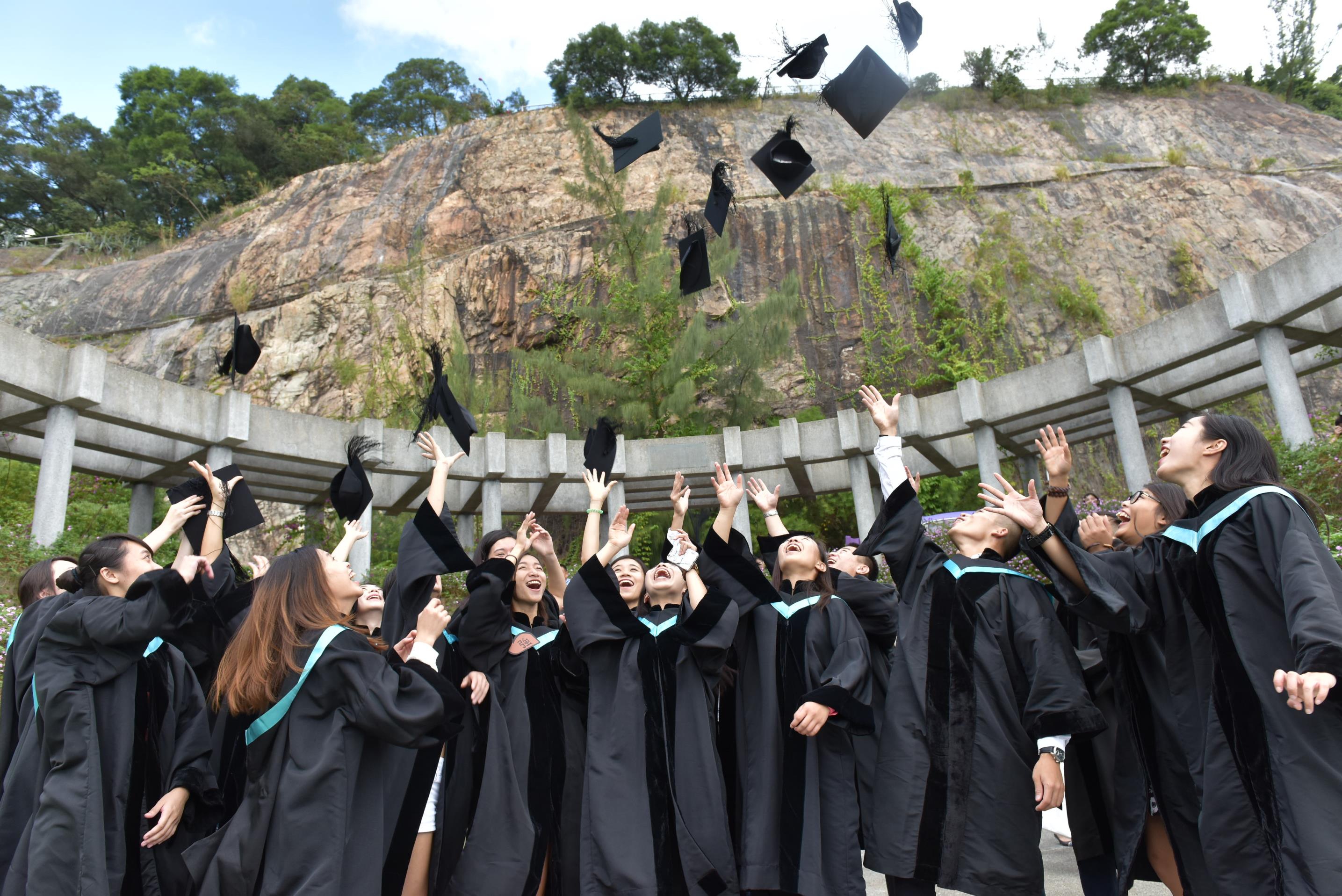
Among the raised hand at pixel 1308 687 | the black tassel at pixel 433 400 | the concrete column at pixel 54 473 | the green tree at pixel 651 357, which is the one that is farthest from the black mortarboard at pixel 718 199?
the green tree at pixel 651 357

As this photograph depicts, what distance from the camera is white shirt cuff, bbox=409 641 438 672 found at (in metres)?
3.11

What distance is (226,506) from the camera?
4.31 meters

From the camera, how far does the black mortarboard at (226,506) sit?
418 centimetres

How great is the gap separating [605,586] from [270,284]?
26651mm

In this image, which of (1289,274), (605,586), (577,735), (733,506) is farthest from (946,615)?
(1289,274)

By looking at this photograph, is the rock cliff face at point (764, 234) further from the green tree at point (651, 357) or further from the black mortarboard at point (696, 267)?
the black mortarboard at point (696, 267)

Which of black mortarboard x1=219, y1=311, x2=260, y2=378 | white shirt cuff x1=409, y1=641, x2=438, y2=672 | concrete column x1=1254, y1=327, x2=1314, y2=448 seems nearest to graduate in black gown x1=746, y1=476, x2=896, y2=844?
white shirt cuff x1=409, y1=641, x2=438, y2=672

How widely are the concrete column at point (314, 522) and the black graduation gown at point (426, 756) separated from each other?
12435mm

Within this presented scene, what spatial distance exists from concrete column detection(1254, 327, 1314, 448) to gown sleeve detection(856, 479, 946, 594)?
953cm

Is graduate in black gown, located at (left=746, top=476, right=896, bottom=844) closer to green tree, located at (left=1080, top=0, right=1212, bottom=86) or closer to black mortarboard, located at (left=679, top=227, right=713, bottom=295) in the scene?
black mortarboard, located at (left=679, top=227, right=713, bottom=295)

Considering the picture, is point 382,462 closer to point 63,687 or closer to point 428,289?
point 63,687

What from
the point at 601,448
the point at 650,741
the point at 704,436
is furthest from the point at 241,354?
the point at 650,741

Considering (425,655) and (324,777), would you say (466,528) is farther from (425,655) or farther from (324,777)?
(324,777)

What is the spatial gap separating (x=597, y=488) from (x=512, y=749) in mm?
1165
